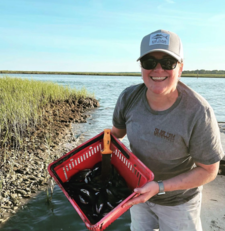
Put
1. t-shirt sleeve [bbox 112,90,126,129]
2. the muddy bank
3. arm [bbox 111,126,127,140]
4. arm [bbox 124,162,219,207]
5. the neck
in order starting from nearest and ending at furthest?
1. arm [bbox 124,162,219,207]
2. the neck
3. t-shirt sleeve [bbox 112,90,126,129]
4. arm [bbox 111,126,127,140]
5. the muddy bank

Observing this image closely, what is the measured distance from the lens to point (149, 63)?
172 cm

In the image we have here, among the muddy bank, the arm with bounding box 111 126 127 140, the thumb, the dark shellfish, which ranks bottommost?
the muddy bank

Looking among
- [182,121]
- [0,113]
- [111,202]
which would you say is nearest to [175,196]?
[111,202]

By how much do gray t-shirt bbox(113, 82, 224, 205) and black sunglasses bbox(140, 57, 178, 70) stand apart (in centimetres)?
23

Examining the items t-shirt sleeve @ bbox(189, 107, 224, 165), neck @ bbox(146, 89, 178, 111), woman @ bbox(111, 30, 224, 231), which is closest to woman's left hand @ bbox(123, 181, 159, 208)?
woman @ bbox(111, 30, 224, 231)

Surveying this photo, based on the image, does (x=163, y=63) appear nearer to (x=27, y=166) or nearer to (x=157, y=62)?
(x=157, y=62)

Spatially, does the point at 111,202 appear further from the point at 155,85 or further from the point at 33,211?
the point at 33,211

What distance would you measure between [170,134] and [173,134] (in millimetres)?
24

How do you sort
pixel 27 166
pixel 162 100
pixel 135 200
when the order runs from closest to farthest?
pixel 135 200 < pixel 162 100 < pixel 27 166

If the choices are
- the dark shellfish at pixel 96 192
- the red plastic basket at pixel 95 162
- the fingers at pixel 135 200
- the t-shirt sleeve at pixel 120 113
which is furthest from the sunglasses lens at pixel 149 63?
the dark shellfish at pixel 96 192

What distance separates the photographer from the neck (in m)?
1.77

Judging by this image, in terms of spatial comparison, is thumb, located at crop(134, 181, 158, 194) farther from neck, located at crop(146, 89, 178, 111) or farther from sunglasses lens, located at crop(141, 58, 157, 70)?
sunglasses lens, located at crop(141, 58, 157, 70)

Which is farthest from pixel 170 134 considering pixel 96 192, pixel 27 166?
pixel 27 166

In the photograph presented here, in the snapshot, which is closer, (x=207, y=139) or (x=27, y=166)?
(x=207, y=139)
